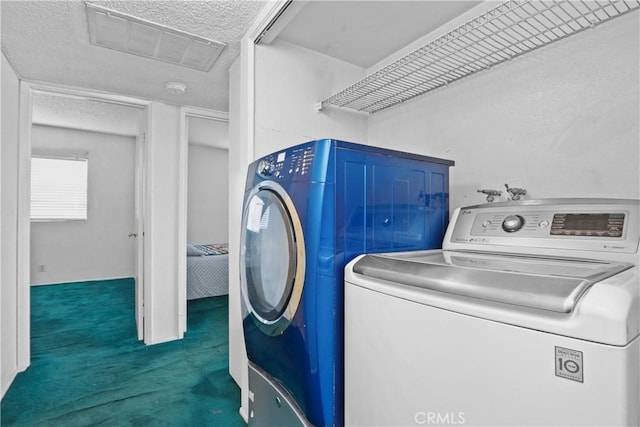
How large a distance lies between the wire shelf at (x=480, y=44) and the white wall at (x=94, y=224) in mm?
4867

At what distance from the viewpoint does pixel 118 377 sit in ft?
7.47

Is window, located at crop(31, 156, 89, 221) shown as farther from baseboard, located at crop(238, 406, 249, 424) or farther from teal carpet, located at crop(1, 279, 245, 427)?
baseboard, located at crop(238, 406, 249, 424)

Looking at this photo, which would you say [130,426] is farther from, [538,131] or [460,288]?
[538,131]

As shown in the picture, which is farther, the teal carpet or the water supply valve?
the teal carpet

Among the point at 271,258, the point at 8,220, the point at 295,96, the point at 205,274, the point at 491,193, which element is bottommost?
the point at 205,274

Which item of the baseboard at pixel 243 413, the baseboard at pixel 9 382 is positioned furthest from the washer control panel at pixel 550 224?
the baseboard at pixel 9 382

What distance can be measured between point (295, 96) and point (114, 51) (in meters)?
1.20

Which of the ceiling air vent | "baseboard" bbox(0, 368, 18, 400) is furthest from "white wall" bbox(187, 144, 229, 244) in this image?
the ceiling air vent

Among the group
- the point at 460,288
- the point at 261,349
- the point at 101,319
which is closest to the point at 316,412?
the point at 261,349

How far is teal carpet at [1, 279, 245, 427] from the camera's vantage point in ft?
6.09

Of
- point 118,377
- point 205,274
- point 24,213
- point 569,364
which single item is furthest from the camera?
point 205,274

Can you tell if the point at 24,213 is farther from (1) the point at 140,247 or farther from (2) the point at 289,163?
(2) the point at 289,163

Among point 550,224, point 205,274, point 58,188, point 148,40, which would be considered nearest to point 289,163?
point 550,224

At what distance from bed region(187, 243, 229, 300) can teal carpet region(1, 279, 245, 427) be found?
649 mm
